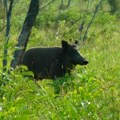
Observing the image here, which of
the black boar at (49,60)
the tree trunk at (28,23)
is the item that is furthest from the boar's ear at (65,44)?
the tree trunk at (28,23)

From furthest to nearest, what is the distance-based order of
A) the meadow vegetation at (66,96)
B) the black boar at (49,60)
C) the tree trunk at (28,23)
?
the black boar at (49,60) < the tree trunk at (28,23) < the meadow vegetation at (66,96)

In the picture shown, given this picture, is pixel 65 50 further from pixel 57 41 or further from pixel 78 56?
pixel 57 41

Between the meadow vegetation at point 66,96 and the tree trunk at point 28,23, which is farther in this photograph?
the tree trunk at point 28,23

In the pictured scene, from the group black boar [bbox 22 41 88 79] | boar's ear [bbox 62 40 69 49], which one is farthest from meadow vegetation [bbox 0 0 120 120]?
boar's ear [bbox 62 40 69 49]

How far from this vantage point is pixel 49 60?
7.65 metres

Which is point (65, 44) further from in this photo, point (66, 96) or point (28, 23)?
point (66, 96)

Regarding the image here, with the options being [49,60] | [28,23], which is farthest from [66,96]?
[49,60]

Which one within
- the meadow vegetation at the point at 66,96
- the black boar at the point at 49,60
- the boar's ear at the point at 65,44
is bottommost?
the black boar at the point at 49,60

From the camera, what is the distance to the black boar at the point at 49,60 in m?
7.59

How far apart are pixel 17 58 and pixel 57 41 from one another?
6168mm

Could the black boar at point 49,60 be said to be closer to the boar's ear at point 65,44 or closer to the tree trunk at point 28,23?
the boar's ear at point 65,44

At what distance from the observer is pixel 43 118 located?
13.1 ft

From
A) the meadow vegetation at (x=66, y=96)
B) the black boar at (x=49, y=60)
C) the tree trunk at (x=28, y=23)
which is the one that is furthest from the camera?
the black boar at (x=49, y=60)

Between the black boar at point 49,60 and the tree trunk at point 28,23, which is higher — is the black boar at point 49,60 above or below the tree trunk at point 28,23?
below
